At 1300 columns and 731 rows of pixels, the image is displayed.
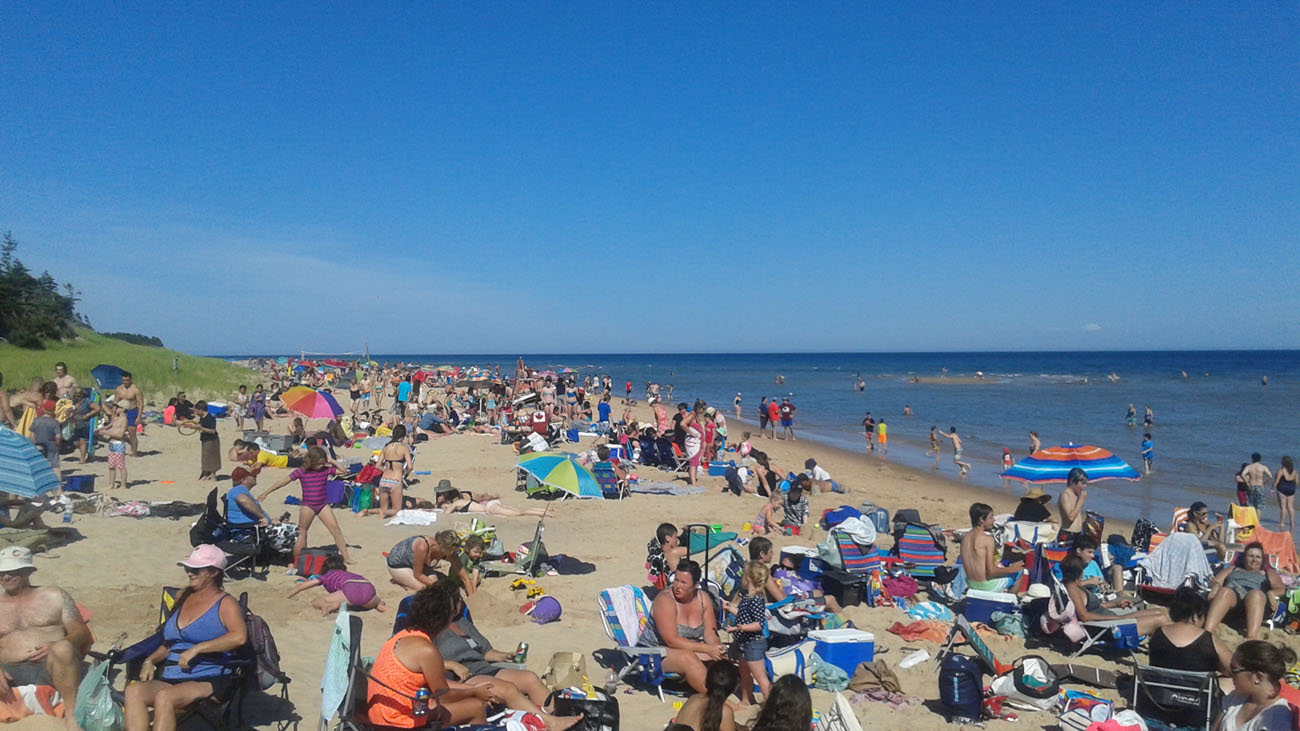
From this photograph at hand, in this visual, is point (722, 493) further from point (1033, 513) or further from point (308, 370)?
point (308, 370)

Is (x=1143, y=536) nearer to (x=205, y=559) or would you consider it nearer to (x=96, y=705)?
(x=205, y=559)

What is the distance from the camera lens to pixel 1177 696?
15.2ft

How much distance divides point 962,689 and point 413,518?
7.04m

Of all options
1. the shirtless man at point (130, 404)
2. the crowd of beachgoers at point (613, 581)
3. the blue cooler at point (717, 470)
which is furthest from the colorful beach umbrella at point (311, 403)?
the blue cooler at point (717, 470)

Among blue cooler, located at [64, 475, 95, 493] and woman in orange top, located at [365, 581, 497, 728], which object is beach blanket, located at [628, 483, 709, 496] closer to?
blue cooler, located at [64, 475, 95, 493]

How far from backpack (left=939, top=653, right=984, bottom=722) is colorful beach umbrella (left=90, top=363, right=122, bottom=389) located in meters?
21.8

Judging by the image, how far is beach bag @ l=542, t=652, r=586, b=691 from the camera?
4.79m

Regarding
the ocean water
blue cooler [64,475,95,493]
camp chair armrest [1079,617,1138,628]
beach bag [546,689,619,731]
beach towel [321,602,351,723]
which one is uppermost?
beach towel [321,602,351,723]

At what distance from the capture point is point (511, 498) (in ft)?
38.3

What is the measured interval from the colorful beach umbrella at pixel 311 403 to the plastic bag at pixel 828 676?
298 inches

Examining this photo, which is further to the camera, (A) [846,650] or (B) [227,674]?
(A) [846,650]

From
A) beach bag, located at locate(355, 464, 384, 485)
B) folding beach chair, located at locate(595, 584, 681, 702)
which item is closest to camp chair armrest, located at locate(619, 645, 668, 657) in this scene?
folding beach chair, located at locate(595, 584, 681, 702)

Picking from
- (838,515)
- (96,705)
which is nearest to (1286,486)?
(838,515)

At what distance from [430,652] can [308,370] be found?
37681 mm
